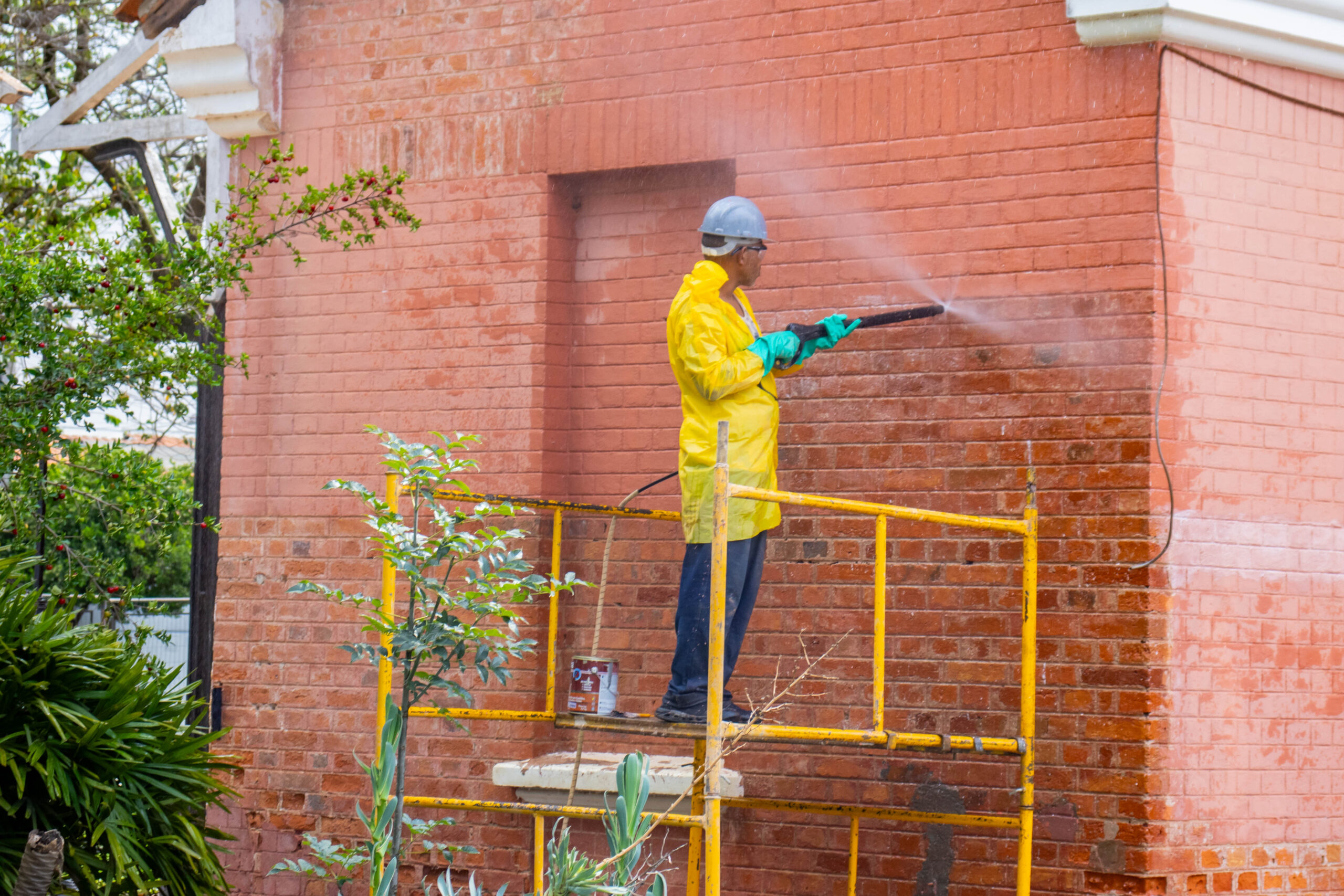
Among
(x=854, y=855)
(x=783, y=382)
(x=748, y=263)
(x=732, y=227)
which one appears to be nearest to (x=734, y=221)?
(x=732, y=227)

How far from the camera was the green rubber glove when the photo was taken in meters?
4.80

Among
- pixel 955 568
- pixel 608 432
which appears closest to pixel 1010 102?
pixel 955 568

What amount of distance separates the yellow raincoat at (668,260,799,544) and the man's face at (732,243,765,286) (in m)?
0.12

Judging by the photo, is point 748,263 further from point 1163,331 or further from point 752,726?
point 752,726

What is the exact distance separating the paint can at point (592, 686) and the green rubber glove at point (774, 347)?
1186mm

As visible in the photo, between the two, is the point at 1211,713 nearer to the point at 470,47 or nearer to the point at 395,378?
the point at 395,378

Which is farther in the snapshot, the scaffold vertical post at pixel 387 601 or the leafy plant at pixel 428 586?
the scaffold vertical post at pixel 387 601

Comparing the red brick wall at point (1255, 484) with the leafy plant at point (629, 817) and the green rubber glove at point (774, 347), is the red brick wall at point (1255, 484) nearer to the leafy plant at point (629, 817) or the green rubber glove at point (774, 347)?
the green rubber glove at point (774, 347)

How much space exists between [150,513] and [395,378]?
1246 millimetres

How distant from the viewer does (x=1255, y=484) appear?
16.7 feet

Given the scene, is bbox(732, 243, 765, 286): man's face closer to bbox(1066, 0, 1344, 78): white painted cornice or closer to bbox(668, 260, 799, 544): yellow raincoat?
bbox(668, 260, 799, 544): yellow raincoat

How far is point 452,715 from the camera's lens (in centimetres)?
414

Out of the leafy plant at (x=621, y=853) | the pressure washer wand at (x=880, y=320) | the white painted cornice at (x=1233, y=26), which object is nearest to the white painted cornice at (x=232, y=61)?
the pressure washer wand at (x=880, y=320)

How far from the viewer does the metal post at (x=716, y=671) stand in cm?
390
